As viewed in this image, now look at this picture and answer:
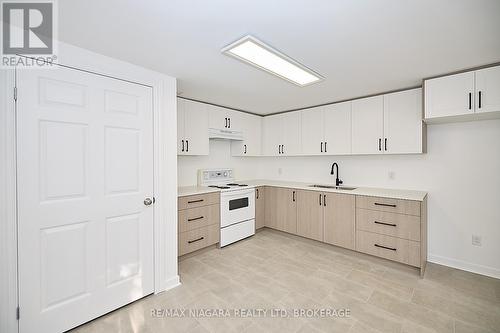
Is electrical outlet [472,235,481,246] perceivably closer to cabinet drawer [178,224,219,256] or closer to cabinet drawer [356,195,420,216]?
cabinet drawer [356,195,420,216]

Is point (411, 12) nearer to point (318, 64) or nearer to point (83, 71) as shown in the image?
point (318, 64)

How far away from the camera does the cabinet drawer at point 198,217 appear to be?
2.90 metres

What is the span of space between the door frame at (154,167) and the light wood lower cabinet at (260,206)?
1.83m

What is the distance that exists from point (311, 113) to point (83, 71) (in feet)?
10.3

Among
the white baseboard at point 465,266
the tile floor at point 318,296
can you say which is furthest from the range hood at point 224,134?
the white baseboard at point 465,266

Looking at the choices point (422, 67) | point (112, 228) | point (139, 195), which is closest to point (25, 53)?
point (139, 195)

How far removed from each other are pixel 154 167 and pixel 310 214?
95.5 inches

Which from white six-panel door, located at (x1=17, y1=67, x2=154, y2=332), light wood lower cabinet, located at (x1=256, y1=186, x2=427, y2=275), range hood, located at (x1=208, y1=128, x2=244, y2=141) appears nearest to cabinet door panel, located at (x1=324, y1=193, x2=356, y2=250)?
light wood lower cabinet, located at (x1=256, y1=186, x2=427, y2=275)

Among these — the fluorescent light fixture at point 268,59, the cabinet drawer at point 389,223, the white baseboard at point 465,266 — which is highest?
the fluorescent light fixture at point 268,59

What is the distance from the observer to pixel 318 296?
7.23 ft

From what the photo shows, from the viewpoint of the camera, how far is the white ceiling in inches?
52.9

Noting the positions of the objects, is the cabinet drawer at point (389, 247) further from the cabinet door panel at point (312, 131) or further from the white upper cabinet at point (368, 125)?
the cabinet door panel at point (312, 131)

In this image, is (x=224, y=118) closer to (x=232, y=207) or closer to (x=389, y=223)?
(x=232, y=207)

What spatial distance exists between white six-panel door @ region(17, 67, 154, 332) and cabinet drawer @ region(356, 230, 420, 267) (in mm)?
2618
